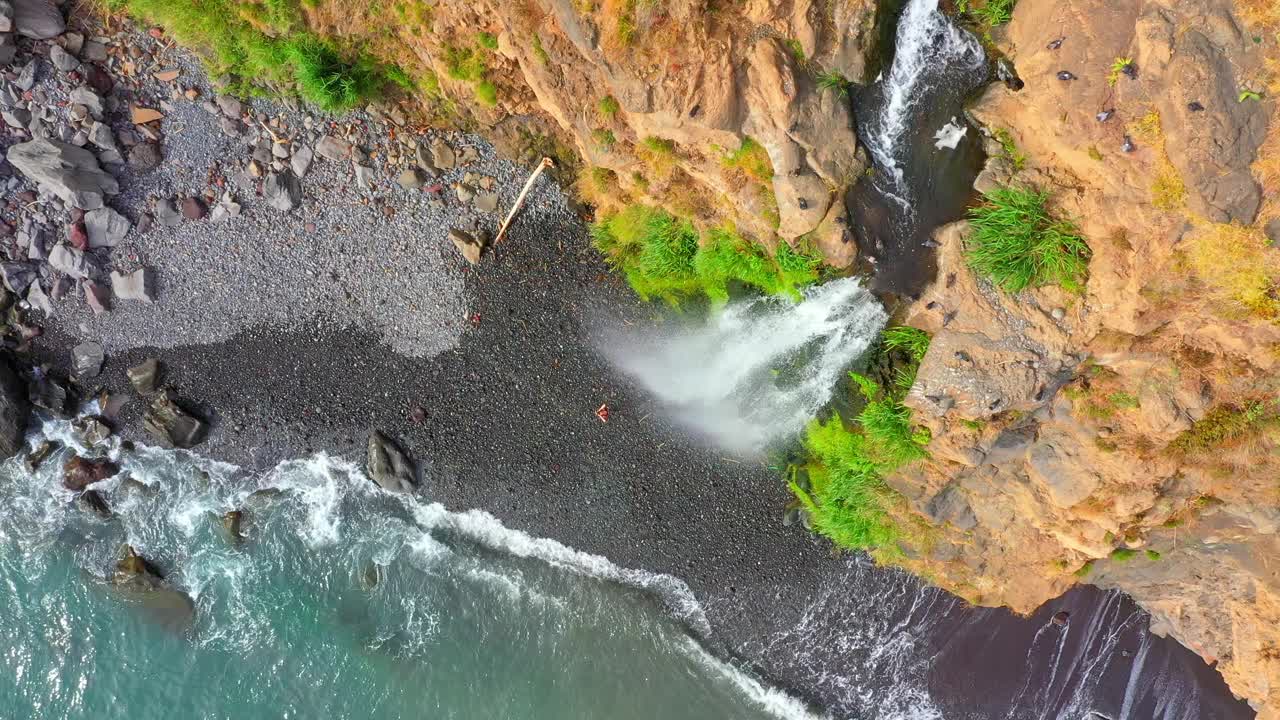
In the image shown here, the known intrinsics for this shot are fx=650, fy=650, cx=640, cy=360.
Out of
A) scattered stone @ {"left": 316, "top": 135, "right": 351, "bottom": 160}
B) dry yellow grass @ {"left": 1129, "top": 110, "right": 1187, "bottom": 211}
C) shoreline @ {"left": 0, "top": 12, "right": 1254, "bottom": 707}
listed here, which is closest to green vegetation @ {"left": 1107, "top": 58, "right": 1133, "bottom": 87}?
dry yellow grass @ {"left": 1129, "top": 110, "right": 1187, "bottom": 211}

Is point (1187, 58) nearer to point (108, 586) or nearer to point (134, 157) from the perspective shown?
point (134, 157)

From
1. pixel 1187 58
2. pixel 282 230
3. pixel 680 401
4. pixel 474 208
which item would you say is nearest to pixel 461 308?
pixel 474 208

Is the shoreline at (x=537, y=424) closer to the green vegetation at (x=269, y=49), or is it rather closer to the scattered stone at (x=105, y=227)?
the scattered stone at (x=105, y=227)

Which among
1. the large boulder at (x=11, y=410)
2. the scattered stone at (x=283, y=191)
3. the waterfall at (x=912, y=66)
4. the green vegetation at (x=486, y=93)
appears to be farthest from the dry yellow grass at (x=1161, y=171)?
the large boulder at (x=11, y=410)

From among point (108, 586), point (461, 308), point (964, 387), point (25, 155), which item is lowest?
point (108, 586)

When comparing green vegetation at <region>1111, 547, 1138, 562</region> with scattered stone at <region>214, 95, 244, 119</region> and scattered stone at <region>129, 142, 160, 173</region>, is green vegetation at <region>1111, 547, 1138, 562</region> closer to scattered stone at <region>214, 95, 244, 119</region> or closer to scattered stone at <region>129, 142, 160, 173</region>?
scattered stone at <region>214, 95, 244, 119</region>

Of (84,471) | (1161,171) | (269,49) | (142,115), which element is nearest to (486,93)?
(269,49)
